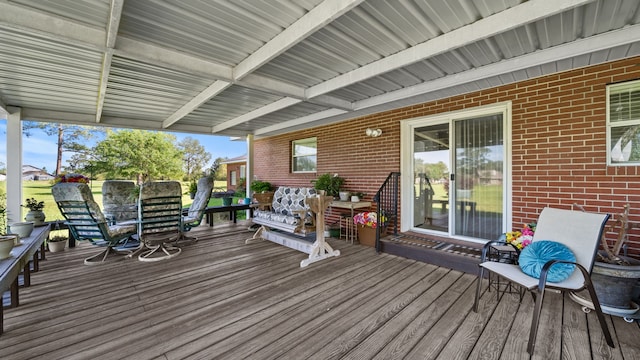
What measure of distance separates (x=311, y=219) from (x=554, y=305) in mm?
3312

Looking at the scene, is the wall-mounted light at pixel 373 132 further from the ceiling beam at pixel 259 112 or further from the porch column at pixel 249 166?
the porch column at pixel 249 166

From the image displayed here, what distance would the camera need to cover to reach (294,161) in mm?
7742

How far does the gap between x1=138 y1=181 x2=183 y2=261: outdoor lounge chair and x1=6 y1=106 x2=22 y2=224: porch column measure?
2498 mm

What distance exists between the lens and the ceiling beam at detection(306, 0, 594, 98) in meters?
2.06

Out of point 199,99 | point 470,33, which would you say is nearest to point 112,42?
point 199,99

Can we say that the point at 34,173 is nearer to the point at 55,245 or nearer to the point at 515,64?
the point at 55,245

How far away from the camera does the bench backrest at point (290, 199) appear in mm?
5309

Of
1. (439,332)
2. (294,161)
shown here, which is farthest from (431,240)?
Result: (294,161)

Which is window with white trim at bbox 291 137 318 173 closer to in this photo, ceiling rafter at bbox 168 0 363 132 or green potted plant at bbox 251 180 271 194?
green potted plant at bbox 251 180 271 194

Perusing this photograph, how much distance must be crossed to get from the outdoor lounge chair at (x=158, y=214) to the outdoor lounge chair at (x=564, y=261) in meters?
4.45

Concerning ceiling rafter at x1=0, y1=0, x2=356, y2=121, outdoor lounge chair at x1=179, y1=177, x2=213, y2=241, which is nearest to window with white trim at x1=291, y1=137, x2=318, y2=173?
outdoor lounge chair at x1=179, y1=177, x2=213, y2=241

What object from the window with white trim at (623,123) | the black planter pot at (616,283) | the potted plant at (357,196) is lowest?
the black planter pot at (616,283)

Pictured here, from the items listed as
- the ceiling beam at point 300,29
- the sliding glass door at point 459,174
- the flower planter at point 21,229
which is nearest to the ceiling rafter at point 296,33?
the ceiling beam at point 300,29

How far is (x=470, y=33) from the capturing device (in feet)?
8.13
